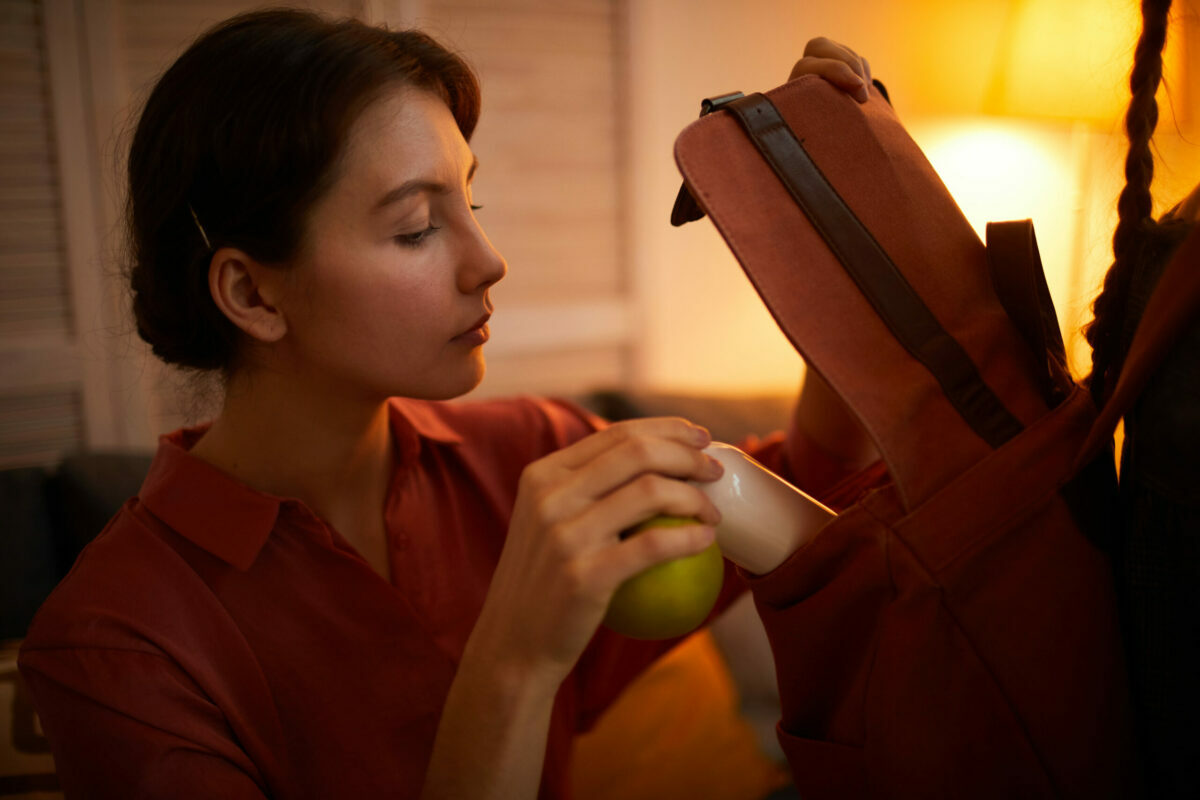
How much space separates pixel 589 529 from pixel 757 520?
11cm

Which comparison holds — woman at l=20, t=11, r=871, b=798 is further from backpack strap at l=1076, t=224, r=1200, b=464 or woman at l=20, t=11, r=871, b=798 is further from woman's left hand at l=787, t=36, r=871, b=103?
Result: backpack strap at l=1076, t=224, r=1200, b=464

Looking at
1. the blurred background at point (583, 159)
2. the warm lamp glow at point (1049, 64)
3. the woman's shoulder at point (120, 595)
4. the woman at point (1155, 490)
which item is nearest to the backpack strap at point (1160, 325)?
the woman at point (1155, 490)

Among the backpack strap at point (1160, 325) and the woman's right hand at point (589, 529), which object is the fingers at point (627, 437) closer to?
the woman's right hand at point (589, 529)

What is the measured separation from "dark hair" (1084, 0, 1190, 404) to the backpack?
3 centimetres

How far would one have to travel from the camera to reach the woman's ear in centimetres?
83

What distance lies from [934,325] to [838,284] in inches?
2.5

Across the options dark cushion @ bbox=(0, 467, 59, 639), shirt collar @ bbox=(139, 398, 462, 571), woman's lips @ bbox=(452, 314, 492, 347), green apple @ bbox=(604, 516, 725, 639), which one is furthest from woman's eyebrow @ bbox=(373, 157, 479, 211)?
dark cushion @ bbox=(0, 467, 59, 639)

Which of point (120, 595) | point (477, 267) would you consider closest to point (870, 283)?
point (477, 267)

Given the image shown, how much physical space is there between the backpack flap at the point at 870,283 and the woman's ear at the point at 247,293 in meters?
0.51

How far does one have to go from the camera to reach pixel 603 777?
1.40 meters

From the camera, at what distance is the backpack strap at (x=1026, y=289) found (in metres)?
0.50

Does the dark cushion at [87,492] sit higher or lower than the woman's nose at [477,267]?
lower

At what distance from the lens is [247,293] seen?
2.81 ft

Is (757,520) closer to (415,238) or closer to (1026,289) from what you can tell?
(1026,289)
